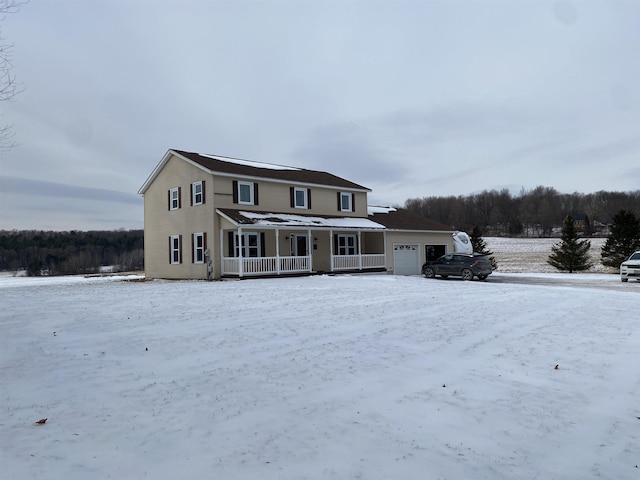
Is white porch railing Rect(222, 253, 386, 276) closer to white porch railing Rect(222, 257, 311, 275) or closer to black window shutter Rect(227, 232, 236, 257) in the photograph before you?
white porch railing Rect(222, 257, 311, 275)

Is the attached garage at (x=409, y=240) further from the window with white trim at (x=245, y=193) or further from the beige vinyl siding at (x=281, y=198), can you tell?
the window with white trim at (x=245, y=193)

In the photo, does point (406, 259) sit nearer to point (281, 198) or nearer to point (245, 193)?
point (281, 198)

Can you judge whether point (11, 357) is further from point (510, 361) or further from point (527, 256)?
point (527, 256)

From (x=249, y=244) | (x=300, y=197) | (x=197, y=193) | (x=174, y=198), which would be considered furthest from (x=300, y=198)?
(x=174, y=198)

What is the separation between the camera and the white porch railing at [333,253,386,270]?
27672 mm

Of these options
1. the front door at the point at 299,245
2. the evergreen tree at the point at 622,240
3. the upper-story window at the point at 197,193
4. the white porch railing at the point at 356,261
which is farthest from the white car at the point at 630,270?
the upper-story window at the point at 197,193

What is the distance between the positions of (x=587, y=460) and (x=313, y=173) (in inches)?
1154

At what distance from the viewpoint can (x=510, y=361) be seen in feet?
23.5

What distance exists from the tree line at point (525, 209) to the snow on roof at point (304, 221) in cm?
7862

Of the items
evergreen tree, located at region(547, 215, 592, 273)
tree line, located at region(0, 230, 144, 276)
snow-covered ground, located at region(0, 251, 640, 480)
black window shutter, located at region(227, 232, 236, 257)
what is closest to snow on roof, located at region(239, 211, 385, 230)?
black window shutter, located at region(227, 232, 236, 257)

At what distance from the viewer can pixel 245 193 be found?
25.9 meters

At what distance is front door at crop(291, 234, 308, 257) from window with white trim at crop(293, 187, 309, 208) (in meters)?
2.24

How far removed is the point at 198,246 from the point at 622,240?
31.8 metres

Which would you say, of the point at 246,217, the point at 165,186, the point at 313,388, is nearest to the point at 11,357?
the point at 313,388
